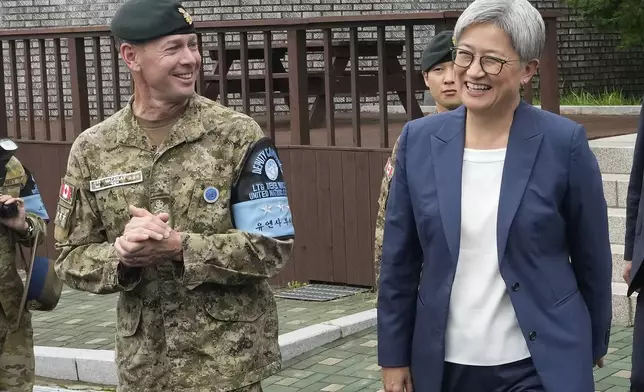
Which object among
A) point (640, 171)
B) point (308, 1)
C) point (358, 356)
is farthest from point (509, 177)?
point (308, 1)

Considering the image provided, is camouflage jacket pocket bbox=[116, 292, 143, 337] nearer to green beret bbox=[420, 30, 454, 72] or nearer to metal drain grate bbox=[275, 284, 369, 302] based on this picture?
green beret bbox=[420, 30, 454, 72]

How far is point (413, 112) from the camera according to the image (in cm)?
886

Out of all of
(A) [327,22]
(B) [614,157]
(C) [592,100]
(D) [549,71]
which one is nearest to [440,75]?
(D) [549,71]

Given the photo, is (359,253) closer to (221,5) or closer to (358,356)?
(358,356)

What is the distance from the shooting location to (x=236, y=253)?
3689mm

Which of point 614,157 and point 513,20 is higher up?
point 513,20

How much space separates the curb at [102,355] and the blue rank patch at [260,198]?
133 inches

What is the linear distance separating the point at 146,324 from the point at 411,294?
2.72 feet

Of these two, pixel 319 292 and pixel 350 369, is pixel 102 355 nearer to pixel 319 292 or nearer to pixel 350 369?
pixel 350 369

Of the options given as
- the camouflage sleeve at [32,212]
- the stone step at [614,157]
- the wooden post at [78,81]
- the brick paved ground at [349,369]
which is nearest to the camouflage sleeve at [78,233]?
the camouflage sleeve at [32,212]

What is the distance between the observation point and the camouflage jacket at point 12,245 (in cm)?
520

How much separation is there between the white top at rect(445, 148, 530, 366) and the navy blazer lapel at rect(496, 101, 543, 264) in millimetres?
27

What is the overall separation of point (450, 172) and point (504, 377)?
581 millimetres

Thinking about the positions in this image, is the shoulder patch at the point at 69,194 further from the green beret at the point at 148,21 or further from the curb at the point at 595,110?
the curb at the point at 595,110
